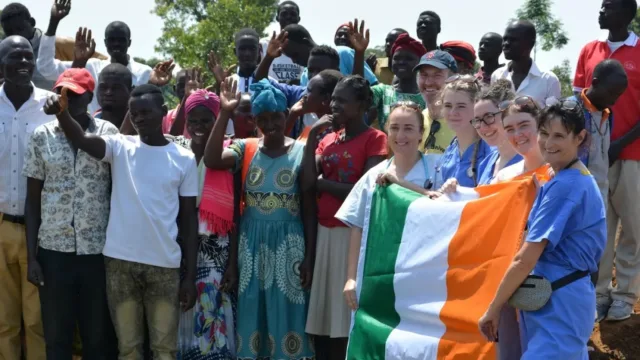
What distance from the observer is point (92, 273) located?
6.32 m

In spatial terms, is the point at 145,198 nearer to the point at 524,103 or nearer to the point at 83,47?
the point at 83,47

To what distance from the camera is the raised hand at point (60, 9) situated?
8.42 m

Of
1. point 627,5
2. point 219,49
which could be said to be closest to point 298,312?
point 627,5

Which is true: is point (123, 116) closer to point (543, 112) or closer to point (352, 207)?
point (352, 207)

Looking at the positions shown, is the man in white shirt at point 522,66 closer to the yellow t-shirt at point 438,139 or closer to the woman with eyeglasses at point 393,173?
the yellow t-shirt at point 438,139

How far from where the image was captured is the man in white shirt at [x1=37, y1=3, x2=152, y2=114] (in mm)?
8477

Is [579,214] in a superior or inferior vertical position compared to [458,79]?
inferior

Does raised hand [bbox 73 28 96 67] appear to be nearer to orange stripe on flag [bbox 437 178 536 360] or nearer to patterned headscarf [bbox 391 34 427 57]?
patterned headscarf [bbox 391 34 427 57]

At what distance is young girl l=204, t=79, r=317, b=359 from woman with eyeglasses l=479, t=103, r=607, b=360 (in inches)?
83.5

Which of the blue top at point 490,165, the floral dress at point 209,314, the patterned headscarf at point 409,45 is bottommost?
the floral dress at point 209,314

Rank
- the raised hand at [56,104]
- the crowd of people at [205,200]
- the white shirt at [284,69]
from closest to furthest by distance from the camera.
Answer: the raised hand at [56,104]
the crowd of people at [205,200]
the white shirt at [284,69]

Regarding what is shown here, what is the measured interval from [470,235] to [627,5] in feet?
11.8

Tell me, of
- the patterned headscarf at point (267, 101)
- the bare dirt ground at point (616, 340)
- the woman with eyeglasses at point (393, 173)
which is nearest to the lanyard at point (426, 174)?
the woman with eyeglasses at point (393, 173)

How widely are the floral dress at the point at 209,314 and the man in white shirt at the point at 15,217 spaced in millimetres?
1157
